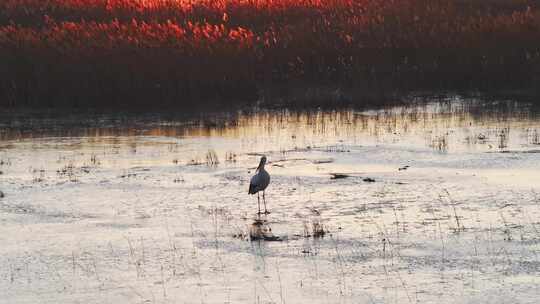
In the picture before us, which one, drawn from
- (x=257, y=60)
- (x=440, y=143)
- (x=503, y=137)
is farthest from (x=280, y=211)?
(x=257, y=60)

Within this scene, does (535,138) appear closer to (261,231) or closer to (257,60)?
(261,231)

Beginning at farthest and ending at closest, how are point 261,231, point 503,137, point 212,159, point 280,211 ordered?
point 503,137
point 212,159
point 280,211
point 261,231

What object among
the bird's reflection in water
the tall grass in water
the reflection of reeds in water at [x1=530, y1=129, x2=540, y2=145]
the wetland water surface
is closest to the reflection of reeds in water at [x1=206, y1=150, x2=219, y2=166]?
the wetland water surface

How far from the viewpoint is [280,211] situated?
11.0 metres

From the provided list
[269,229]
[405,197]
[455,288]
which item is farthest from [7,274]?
[405,197]

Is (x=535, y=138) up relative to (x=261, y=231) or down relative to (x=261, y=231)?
up

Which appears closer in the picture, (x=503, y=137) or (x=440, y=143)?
(x=440, y=143)

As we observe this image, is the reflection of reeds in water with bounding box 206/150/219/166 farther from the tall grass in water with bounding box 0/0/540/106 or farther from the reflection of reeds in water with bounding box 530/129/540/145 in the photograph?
the tall grass in water with bounding box 0/0/540/106

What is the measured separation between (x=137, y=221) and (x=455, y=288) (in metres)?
3.56

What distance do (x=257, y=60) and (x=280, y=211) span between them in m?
10.5

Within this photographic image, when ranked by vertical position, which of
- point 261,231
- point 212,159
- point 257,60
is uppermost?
point 257,60

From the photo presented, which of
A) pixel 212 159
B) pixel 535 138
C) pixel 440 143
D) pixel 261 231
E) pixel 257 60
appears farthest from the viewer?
pixel 257 60

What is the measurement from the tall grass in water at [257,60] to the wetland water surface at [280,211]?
92.6 inches

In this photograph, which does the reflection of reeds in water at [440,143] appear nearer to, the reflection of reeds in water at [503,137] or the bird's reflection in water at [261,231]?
the reflection of reeds in water at [503,137]
